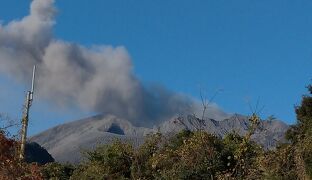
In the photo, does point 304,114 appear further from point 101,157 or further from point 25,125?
point 25,125

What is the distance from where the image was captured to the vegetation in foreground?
23203mm

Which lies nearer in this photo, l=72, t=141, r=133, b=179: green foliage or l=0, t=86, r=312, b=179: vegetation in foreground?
l=0, t=86, r=312, b=179: vegetation in foreground

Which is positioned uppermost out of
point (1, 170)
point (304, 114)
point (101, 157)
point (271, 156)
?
point (304, 114)

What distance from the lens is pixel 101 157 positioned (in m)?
37.0

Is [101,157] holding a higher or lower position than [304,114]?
lower

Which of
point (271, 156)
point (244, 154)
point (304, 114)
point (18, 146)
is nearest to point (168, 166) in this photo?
point (244, 154)

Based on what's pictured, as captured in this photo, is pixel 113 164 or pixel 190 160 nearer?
pixel 190 160

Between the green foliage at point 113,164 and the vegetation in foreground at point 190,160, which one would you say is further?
the green foliage at point 113,164

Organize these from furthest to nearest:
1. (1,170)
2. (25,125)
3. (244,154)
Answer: (244,154) → (25,125) → (1,170)

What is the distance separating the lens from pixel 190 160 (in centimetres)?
2966

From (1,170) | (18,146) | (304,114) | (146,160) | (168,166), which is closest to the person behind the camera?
(1,170)

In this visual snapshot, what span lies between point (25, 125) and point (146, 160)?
10117mm

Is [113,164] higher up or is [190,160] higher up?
[113,164]

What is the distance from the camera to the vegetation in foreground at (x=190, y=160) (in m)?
23.2
